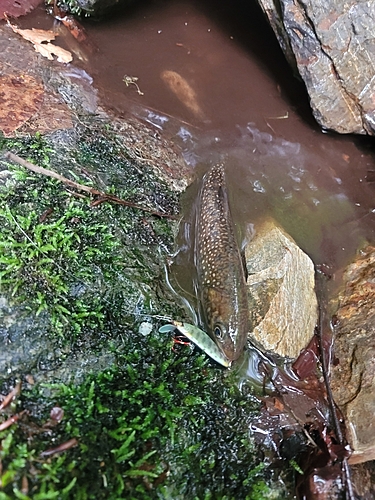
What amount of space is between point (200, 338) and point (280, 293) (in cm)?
96

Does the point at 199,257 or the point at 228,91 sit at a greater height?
the point at 228,91

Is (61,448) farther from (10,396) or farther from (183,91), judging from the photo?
(183,91)

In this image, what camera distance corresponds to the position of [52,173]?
3375mm

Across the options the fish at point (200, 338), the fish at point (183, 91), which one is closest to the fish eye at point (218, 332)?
the fish at point (200, 338)

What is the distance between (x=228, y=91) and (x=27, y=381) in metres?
3.89

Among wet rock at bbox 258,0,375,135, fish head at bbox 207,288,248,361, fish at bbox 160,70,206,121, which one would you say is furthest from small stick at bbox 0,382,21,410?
wet rock at bbox 258,0,375,135

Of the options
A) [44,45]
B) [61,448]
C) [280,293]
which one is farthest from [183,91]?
[61,448]

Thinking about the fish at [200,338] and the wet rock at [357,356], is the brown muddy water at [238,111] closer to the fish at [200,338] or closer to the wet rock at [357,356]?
the wet rock at [357,356]

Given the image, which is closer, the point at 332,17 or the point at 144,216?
the point at 144,216

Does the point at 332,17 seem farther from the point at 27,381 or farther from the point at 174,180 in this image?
the point at 27,381

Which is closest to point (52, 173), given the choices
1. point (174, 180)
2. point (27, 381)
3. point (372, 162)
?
point (174, 180)

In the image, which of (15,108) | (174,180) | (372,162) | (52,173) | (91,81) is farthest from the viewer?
(372,162)

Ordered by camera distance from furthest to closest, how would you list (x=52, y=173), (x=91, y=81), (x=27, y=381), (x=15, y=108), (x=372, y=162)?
1. (x=372, y=162)
2. (x=91, y=81)
3. (x=15, y=108)
4. (x=52, y=173)
5. (x=27, y=381)

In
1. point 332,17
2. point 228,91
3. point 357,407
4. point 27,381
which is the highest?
point 332,17
